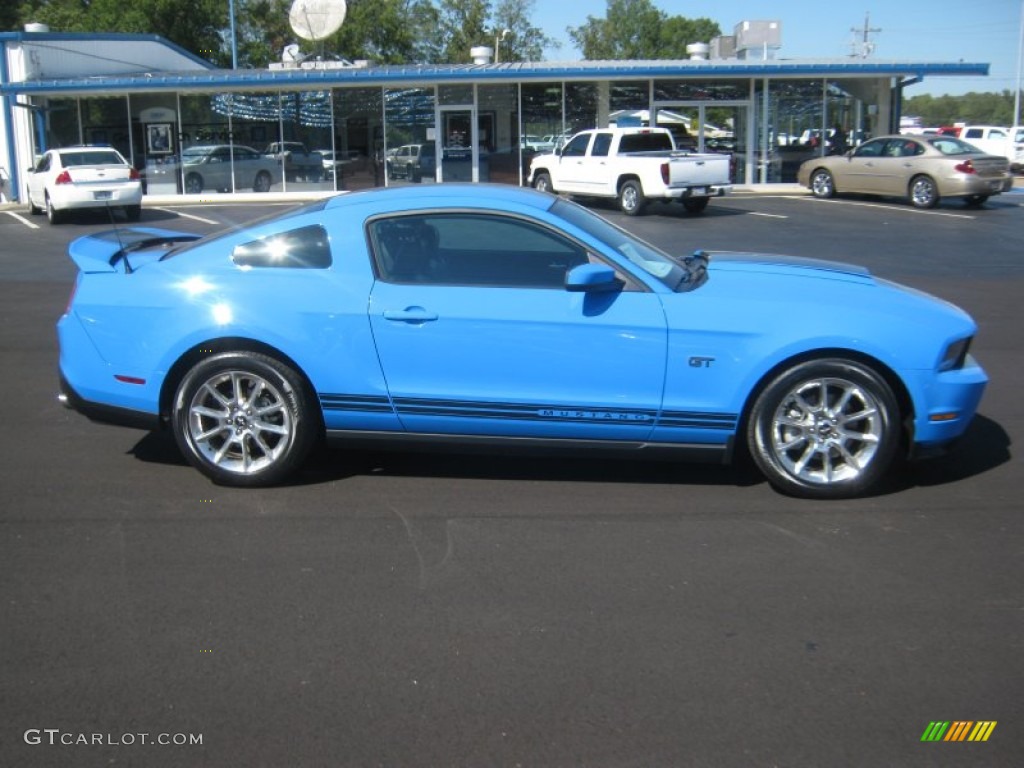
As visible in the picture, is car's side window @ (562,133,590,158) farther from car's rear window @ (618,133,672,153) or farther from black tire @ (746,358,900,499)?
black tire @ (746,358,900,499)

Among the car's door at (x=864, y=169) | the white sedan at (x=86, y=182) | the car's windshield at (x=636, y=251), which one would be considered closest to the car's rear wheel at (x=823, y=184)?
the car's door at (x=864, y=169)

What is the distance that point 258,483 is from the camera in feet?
18.3

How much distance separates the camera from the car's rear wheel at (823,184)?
25781 mm

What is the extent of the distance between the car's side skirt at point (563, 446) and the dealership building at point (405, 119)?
78.9 ft

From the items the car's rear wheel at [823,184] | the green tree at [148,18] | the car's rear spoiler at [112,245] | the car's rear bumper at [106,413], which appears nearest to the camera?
the car's rear bumper at [106,413]

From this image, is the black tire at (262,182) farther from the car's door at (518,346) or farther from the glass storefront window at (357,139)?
the car's door at (518,346)

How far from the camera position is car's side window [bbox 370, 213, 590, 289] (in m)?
5.45

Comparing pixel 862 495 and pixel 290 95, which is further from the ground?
pixel 290 95

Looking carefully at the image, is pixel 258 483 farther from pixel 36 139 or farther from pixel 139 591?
pixel 36 139

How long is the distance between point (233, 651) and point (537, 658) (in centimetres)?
110

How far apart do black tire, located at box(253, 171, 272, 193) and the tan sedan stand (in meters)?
14.9

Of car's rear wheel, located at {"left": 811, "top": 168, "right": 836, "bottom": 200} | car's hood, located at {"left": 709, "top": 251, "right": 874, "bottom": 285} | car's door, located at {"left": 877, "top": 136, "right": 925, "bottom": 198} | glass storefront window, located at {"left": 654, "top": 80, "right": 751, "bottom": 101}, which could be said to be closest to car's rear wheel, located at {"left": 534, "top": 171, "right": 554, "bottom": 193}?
glass storefront window, located at {"left": 654, "top": 80, "right": 751, "bottom": 101}

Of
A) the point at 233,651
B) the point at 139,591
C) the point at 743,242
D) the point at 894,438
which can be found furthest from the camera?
the point at 743,242

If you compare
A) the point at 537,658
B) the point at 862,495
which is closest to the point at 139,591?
the point at 537,658
